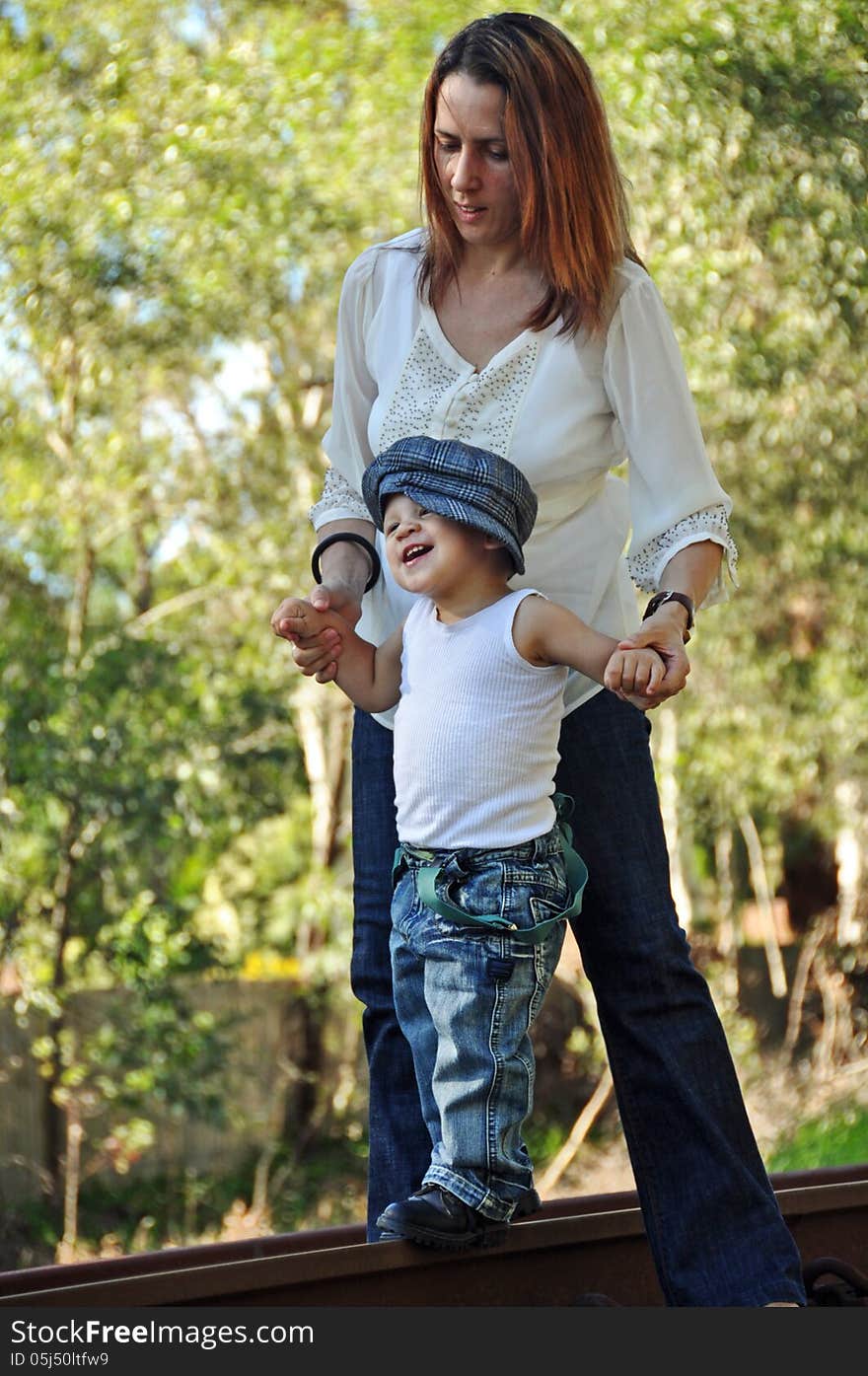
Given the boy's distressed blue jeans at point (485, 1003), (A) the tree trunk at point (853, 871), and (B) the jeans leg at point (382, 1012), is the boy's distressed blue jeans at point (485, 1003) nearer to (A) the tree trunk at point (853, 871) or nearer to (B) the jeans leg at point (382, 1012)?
(B) the jeans leg at point (382, 1012)

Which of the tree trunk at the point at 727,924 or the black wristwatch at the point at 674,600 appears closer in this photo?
the black wristwatch at the point at 674,600

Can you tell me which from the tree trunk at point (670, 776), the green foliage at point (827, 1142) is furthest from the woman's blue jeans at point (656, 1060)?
the tree trunk at point (670, 776)

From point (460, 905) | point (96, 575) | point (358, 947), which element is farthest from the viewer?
point (96, 575)

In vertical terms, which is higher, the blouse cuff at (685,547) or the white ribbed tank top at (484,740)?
the blouse cuff at (685,547)

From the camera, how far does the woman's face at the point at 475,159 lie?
2107 mm

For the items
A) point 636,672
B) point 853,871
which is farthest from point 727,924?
point 636,672

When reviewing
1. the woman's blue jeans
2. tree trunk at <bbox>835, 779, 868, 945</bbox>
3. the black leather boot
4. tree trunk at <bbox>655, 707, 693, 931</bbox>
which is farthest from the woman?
tree trunk at <bbox>835, 779, 868, 945</bbox>

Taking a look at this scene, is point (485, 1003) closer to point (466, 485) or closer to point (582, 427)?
point (466, 485)

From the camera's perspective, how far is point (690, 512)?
216 cm

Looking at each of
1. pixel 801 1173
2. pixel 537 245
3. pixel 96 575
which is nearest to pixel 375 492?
pixel 537 245

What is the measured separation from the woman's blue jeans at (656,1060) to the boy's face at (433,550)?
291 mm

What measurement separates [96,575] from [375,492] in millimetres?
7174

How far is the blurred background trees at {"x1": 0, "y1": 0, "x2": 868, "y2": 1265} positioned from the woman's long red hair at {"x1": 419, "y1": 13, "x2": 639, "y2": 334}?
508 cm

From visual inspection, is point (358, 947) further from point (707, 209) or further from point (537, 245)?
point (707, 209)
